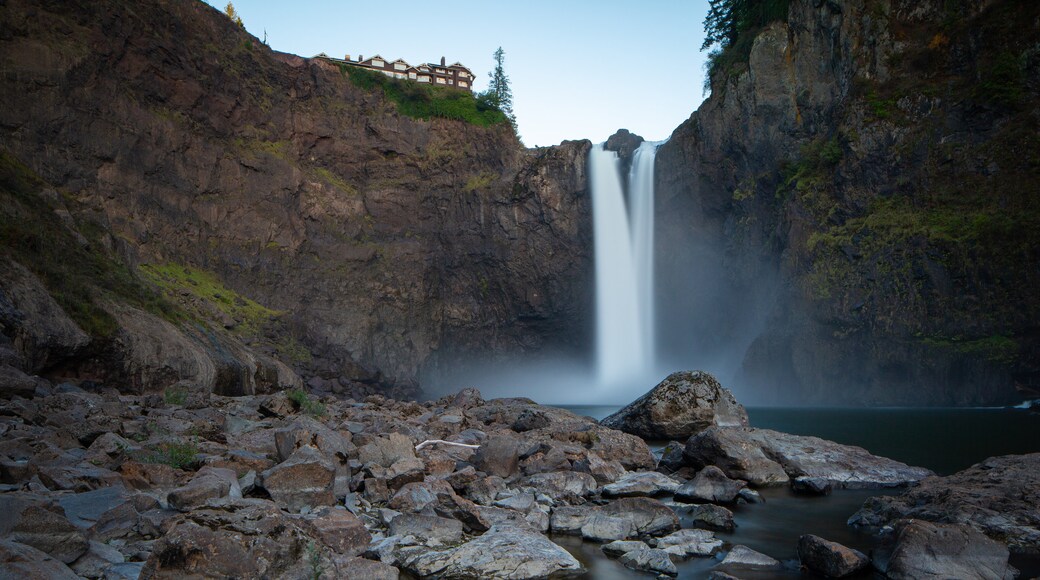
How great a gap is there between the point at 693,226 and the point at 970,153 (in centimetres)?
1895

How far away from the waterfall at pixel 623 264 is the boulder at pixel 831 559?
4800 centimetres

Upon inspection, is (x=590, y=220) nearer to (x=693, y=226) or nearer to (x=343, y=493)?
(x=693, y=226)

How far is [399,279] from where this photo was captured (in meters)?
55.9

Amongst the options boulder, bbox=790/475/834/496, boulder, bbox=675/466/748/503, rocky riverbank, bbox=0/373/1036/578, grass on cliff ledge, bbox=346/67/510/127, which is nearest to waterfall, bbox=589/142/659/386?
grass on cliff ledge, bbox=346/67/510/127

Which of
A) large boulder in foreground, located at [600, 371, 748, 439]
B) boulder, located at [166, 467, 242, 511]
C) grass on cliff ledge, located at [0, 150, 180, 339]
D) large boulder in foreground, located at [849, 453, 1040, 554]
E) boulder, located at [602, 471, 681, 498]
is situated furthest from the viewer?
grass on cliff ledge, located at [0, 150, 180, 339]

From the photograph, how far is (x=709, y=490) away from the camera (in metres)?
10.5

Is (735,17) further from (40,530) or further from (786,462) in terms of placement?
(40,530)

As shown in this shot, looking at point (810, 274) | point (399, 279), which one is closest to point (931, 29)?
point (810, 274)

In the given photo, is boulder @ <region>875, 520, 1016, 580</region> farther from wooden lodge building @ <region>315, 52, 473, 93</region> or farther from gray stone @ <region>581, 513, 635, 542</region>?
wooden lodge building @ <region>315, 52, 473, 93</region>

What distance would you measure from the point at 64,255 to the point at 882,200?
40.4 meters

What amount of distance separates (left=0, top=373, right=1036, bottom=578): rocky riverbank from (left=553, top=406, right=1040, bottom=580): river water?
0.85ft

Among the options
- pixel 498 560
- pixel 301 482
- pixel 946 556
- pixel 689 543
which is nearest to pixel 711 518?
pixel 689 543

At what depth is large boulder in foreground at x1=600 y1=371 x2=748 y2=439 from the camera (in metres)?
17.0

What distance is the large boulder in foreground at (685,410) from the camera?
55.7 ft
